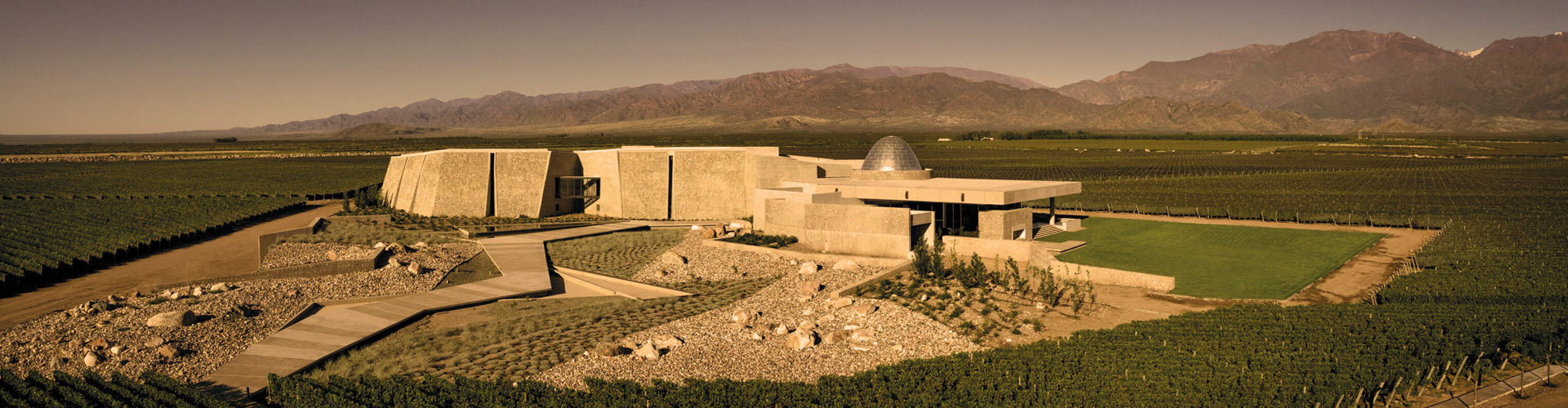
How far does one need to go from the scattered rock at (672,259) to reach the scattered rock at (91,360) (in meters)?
18.1

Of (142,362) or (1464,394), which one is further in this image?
(142,362)

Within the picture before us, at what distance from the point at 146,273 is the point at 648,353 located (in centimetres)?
2516

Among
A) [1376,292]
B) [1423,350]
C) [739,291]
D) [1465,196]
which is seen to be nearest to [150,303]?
[739,291]

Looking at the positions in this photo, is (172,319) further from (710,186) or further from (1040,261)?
(710,186)

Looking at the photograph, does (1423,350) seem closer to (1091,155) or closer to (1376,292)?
(1376,292)

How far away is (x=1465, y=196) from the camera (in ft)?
186

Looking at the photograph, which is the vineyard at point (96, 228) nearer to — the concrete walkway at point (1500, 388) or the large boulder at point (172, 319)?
the large boulder at point (172, 319)

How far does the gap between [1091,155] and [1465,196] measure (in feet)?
222

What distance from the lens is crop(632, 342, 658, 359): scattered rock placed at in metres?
20.0

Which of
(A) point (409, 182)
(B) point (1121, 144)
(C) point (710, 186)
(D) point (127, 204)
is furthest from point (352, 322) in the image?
(B) point (1121, 144)

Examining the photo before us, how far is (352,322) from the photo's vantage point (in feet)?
76.4

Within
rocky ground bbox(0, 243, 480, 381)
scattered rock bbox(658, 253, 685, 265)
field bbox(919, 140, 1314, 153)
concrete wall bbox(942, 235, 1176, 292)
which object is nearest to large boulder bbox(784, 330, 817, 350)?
concrete wall bbox(942, 235, 1176, 292)

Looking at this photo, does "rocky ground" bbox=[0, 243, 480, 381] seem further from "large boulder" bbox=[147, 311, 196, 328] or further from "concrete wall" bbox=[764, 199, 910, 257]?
"concrete wall" bbox=[764, 199, 910, 257]

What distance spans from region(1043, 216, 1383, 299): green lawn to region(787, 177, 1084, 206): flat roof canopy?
8.16 feet
